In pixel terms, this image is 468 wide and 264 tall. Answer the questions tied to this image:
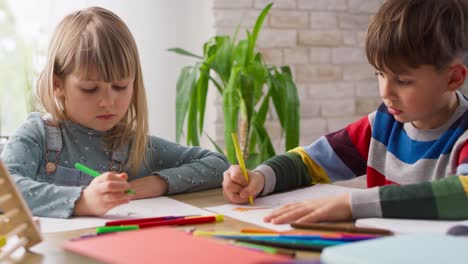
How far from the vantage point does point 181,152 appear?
1.36 meters

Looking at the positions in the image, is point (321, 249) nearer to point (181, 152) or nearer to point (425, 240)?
point (425, 240)

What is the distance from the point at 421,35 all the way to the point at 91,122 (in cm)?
66

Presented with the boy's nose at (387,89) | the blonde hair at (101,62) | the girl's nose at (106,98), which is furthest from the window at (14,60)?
the boy's nose at (387,89)

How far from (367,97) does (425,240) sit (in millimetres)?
2762

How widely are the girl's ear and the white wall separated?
5.16ft

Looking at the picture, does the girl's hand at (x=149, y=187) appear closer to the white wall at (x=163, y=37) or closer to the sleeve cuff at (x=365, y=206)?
the sleeve cuff at (x=365, y=206)

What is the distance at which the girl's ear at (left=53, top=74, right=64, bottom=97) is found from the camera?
1.23 meters

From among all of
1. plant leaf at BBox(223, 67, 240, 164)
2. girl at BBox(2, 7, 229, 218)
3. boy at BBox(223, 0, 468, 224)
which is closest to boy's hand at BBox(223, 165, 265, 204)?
boy at BBox(223, 0, 468, 224)

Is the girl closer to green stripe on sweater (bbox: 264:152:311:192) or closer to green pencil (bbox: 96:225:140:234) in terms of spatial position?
green stripe on sweater (bbox: 264:152:311:192)

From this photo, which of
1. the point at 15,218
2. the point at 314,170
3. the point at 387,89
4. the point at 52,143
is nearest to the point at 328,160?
the point at 314,170

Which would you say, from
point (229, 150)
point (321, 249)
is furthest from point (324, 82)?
point (321, 249)

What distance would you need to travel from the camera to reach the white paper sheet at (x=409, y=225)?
812 mm

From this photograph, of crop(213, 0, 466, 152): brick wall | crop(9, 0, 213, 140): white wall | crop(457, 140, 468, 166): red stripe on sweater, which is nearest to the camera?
crop(457, 140, 468, 166): red stripe on sweater

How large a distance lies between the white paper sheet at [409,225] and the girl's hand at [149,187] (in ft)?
1.40
